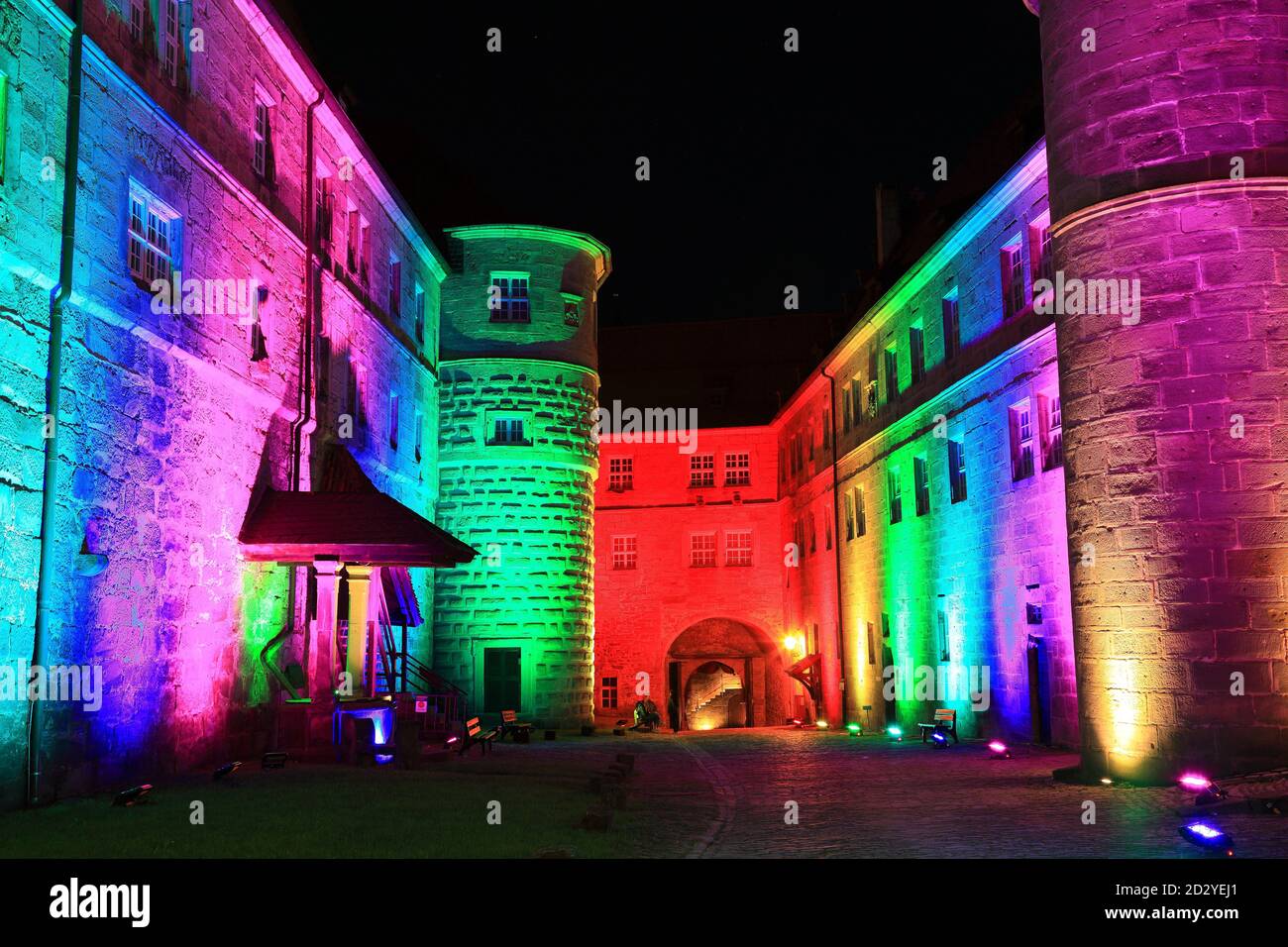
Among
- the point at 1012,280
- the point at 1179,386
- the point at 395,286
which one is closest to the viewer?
the point at 1179,386

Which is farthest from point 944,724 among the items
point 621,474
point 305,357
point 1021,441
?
point 621,474

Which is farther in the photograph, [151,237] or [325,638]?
[325,638]

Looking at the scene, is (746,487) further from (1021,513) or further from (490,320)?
(1021,513)

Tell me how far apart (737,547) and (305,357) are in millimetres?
28649

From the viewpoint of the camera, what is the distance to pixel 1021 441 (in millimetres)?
24141

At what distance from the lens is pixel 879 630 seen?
3372cm

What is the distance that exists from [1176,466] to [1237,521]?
0.94 meters

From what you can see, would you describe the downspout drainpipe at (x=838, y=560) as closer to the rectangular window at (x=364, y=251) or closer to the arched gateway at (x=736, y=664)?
the arched gateway at (x=736, y=664)

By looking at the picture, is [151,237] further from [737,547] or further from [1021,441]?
[737,547]

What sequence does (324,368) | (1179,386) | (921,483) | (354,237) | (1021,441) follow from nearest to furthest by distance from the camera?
(1179,386), (324,368), (1021,441), (354,237), (921,483)

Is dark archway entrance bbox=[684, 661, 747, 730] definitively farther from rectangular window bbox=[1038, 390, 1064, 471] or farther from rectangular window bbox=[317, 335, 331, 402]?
rectangular window bbox=[317, 335, 331, 402]

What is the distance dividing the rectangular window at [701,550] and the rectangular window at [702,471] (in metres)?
2.00

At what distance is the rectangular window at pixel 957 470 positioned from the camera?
2748cm

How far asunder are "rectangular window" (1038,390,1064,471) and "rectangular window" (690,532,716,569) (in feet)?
85.3
